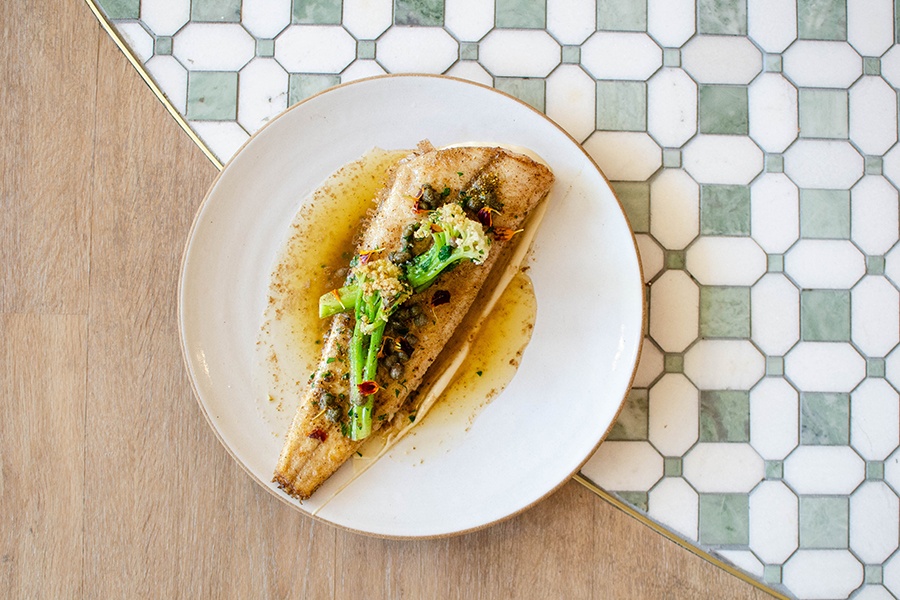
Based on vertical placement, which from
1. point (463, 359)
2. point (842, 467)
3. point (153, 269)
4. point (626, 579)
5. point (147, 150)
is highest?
point (147, 150)

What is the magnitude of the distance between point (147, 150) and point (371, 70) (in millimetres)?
758

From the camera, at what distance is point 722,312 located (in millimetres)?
2205

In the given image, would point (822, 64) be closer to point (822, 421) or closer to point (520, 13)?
point (520, 13)

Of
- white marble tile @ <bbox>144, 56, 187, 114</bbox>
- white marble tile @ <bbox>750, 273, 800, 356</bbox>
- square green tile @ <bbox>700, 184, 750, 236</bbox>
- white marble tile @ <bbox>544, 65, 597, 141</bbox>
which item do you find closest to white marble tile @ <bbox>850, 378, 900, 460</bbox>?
white marble tile @ <bbox>750, 273, 800, 356</bbox>

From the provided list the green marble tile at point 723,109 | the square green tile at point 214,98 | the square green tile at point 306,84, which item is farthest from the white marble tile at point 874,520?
the square green tile at point 214,98

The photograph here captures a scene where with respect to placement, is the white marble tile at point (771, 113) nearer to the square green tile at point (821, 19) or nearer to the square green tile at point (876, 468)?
the square green tile at point (821, 19)

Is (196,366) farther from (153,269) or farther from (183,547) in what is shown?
(183,547)

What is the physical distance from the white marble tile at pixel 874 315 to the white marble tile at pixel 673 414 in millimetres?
580

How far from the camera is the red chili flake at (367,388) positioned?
1938 mm

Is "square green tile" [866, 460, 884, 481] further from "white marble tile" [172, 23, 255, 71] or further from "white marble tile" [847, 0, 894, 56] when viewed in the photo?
"white marble tile" [172, 23, 255, 71]

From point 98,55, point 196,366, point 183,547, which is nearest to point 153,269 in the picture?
point 196,366

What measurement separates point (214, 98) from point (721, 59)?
5.38ft

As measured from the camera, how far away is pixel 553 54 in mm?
2199

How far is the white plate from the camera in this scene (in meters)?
2.03
